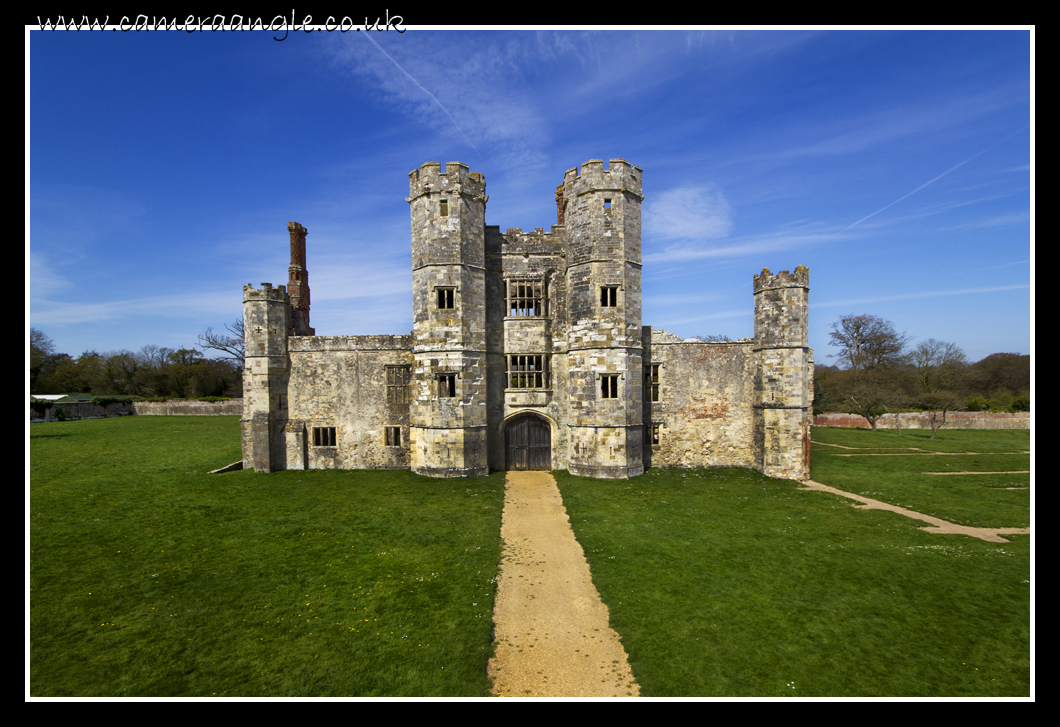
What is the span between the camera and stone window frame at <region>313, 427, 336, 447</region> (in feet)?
78.8

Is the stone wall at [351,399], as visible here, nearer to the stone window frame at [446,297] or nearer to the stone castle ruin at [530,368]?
the stone castle ruin at [530,368]

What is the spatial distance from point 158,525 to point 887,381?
191 feet

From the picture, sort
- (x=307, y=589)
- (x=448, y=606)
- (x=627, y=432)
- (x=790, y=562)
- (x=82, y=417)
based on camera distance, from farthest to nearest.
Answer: (x=82, y=417) → (x=627, y=432) → (x=790, y=562) → (x=307, y=589) → (x=448, y=606)

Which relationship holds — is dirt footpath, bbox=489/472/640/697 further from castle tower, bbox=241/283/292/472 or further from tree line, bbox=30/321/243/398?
tree line, bbox=30/321/243/398

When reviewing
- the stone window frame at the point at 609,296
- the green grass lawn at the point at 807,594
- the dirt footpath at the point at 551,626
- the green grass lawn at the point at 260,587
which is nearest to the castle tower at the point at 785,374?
the green grass lawn at the point at 807,594

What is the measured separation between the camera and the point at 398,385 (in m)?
24.0

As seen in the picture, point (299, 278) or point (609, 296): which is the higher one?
point (299, 278)

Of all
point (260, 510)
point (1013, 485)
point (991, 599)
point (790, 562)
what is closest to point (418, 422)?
point (260, 510)

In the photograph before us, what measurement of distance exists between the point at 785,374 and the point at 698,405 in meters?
4.37

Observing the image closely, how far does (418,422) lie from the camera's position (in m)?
22.5

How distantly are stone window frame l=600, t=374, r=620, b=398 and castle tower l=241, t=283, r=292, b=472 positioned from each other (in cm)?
1654

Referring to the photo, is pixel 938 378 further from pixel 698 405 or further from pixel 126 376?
pixel 126 376

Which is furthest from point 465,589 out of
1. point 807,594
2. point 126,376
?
point 126,376

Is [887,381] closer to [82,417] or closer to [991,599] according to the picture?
[991,599]
